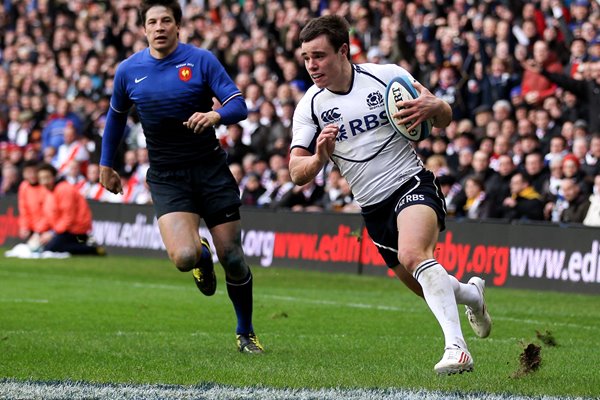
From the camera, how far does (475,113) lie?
21.0 metres

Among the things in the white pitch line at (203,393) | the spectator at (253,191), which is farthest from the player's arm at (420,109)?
the spectator at (253,191)

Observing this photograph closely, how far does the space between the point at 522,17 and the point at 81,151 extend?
35.3 ft

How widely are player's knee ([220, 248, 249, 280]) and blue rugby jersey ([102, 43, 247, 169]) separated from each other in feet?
2.53

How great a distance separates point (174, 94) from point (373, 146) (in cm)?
195

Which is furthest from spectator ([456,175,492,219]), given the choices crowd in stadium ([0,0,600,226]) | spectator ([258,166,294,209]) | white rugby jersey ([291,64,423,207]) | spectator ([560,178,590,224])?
white rugby jersey ([291,64,423,207])

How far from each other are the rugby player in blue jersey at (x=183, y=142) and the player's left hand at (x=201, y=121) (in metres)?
0.37

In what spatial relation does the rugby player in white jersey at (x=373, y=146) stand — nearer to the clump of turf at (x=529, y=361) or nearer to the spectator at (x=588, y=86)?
the clump of turf at (x=529, y=361)

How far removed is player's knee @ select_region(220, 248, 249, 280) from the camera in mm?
10000

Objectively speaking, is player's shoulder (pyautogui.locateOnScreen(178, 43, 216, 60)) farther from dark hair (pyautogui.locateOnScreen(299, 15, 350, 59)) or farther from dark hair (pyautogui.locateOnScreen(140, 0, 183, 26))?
dark hair (pyautogui.locateOnScreen(299, 15, 350, 59))

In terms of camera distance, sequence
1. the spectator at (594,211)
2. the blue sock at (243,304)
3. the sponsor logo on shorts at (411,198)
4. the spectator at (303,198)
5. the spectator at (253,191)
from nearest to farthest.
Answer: the sponsor logo on shorts at (411,198) → the blue sock at (243,304) → the spectator at (594,211) → the spectator at (303,198) → the spectator at (253,191)

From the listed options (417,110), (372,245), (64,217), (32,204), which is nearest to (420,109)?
(417,110)

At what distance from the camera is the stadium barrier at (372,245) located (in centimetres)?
1711

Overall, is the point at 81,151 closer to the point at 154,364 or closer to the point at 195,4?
the point at 195,4

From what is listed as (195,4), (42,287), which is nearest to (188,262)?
(42,287)
